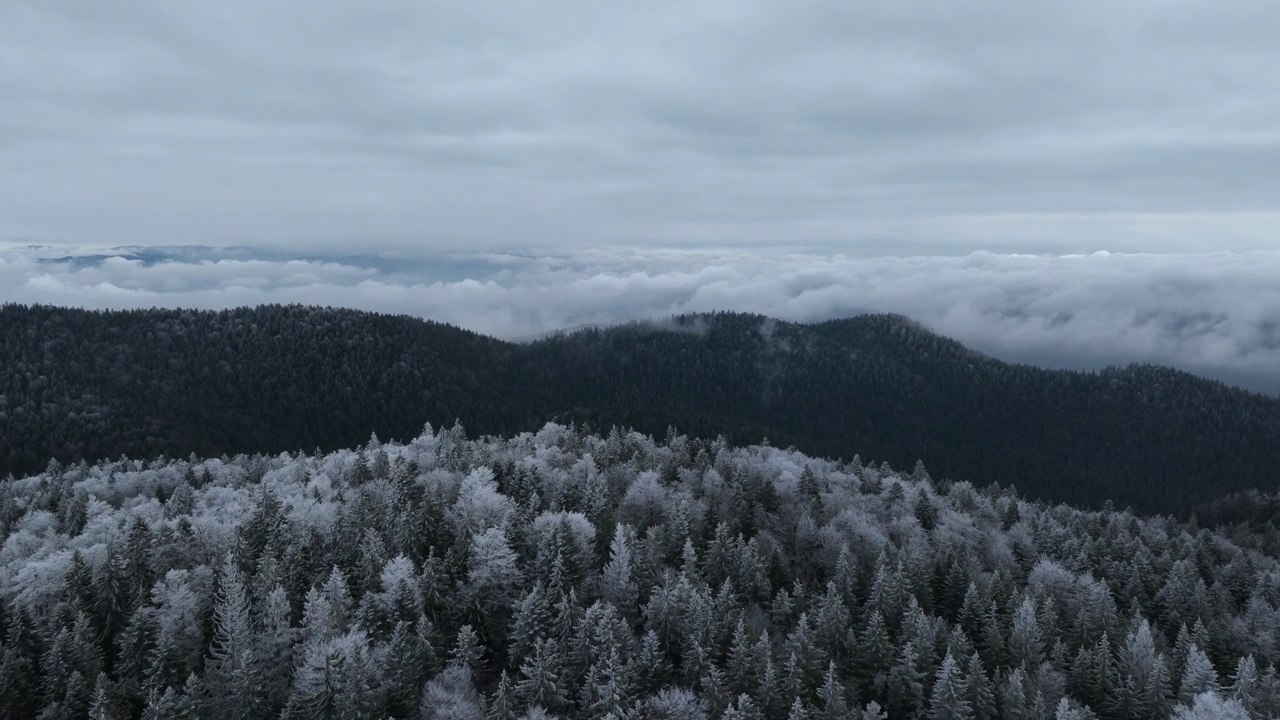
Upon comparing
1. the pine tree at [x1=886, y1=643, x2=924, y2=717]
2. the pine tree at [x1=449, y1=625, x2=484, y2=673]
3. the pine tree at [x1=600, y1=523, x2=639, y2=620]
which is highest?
the pine tree at [x1=600, y1=523, x2=639, y2=620]

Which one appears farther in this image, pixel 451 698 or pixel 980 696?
pixel 980 696

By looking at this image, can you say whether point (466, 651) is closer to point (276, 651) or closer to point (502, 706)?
point (502, 706)

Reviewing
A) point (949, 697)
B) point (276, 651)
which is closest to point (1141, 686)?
point (949, 697)

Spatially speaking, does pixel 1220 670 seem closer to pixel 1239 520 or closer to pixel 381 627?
pixel 381 627

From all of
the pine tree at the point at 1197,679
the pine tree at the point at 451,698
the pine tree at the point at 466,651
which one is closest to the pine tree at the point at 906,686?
A: the pine tree at the point at 1197,679

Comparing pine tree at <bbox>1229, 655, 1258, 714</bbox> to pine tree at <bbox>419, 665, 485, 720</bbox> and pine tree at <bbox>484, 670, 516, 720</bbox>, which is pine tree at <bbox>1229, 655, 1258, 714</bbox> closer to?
pine tree at <bbox>484, 670, 516, 720</bbox>

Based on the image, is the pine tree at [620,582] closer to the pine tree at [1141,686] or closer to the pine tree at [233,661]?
the pine tree at [233,661]

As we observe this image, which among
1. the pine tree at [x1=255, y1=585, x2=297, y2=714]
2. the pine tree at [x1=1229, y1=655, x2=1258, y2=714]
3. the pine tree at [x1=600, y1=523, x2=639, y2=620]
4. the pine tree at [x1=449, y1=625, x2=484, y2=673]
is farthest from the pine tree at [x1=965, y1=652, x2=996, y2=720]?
the pine tree at [x1=255, y1=585, x2=297, y2=714]

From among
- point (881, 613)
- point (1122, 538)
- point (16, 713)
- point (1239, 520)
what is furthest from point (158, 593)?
point (1239, 520)
